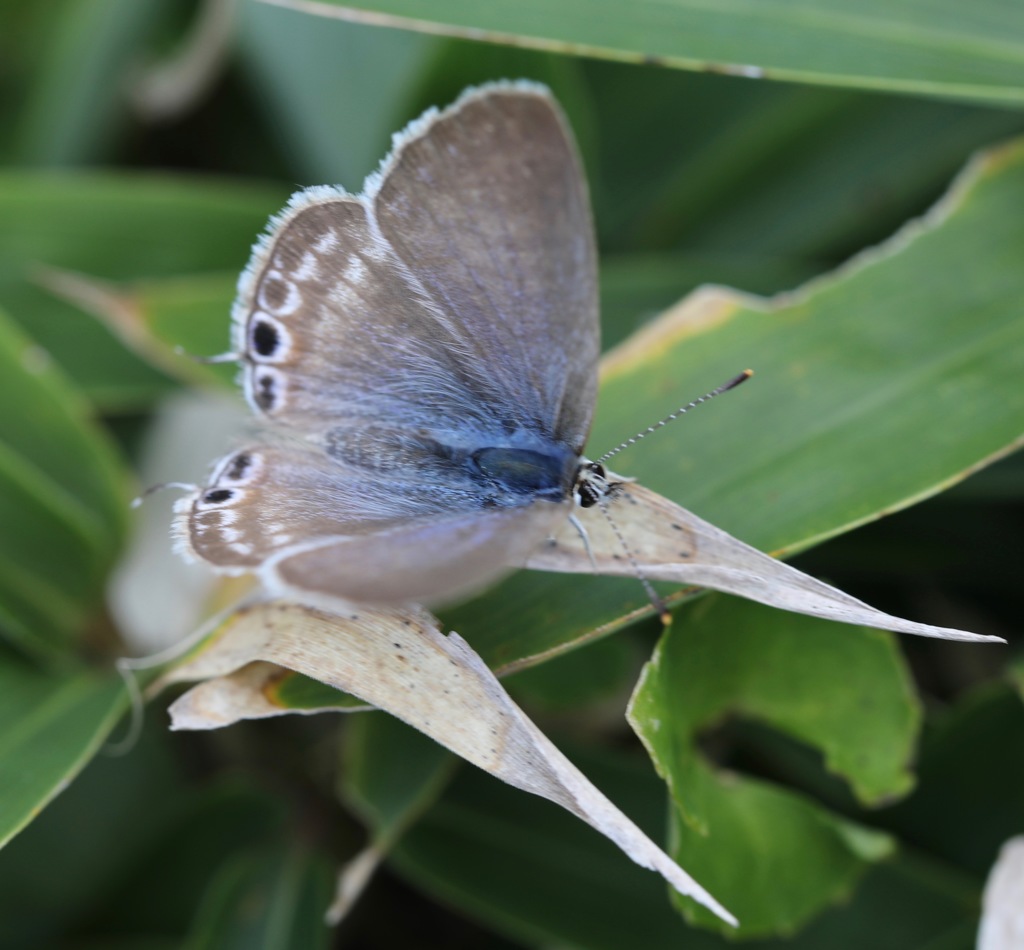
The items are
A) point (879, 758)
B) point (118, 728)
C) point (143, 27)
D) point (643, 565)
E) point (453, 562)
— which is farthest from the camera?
point (143, 27)

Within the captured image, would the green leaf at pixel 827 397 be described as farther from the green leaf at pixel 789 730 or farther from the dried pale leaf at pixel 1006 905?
the dried pale leaf at pixel 1006 905

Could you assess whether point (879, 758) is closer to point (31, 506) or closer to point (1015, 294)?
point (1015, 294)

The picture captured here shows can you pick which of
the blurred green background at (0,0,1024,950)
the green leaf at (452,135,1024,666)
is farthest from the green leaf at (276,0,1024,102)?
the green leaf at (452,135,1024,666)

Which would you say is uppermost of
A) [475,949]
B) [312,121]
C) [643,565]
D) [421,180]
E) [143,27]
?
[143,27]

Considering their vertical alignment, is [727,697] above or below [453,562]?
below

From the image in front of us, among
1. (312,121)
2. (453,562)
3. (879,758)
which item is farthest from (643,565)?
(312,121)

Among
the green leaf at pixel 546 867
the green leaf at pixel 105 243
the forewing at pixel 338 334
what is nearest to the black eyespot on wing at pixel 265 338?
the forewing at pixel 338 334
